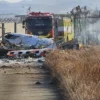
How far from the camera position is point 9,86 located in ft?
67.5

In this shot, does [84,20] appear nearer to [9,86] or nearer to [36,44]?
[36,44]

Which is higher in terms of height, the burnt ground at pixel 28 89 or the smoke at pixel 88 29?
the smoke at pixel 88 29

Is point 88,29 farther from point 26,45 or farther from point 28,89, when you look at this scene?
point 28,89

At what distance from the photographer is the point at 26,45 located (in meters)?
44.9

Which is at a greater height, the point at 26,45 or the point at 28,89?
the point at 26,45

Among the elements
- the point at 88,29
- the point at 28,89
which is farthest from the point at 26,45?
the point at 88,29

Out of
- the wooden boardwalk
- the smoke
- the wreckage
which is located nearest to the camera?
the wooden boardwalk

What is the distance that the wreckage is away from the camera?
4238 cm

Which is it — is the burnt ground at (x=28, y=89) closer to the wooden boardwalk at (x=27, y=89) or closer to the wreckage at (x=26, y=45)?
the wooden boardwalk at (x=27, y=89)

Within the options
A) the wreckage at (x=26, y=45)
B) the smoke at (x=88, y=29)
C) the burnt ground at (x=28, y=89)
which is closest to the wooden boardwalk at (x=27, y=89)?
the burnt ground at (x=28, y=89)

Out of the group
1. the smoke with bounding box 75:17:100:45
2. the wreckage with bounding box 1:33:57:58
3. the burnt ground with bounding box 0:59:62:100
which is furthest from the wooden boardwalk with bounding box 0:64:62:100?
the smoke with bounding box 75:17:100:45

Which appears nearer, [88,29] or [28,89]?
[28,89]

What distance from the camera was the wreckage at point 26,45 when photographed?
42.4 m

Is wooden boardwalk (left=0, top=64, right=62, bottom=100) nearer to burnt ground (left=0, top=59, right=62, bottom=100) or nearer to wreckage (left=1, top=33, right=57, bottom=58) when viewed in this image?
burnt ground (left=0, top=59, right=62, bottom=100)
